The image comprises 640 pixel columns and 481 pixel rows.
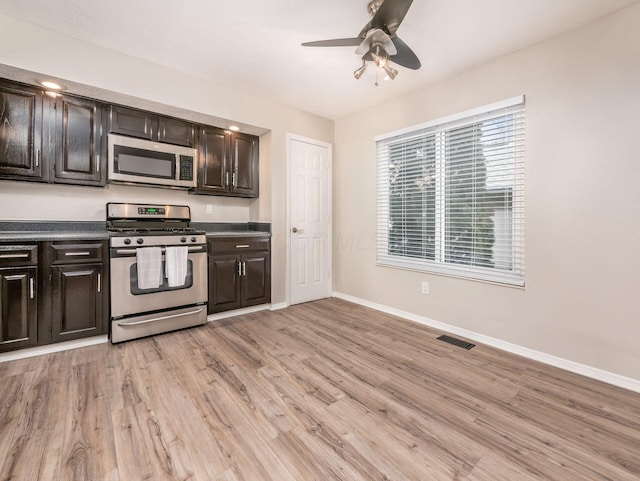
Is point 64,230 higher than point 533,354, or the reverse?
point 64,230

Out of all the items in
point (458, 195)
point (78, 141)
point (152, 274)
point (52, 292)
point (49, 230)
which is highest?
point (78, 141)

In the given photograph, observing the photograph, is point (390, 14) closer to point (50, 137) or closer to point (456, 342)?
point (456, 342)

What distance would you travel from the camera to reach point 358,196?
13.1 feet

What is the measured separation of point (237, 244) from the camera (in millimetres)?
3463

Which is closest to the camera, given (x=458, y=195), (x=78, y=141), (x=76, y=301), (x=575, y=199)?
(x=575, y=199)

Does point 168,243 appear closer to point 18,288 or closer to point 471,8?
point 18,288

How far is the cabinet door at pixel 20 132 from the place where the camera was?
7.92 feet

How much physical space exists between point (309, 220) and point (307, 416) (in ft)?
Answer: 9.02

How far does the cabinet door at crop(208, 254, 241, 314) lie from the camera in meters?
3.28

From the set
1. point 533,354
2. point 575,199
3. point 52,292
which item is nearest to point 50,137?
point 52,292

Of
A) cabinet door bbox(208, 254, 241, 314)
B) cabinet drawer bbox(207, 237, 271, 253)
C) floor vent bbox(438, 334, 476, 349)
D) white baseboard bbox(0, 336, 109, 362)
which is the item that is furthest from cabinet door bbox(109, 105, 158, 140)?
floor vent bbox(438, 334, 476, 349)

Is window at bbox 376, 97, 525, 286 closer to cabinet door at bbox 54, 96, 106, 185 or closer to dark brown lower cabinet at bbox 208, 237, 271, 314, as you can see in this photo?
dark brown lower cabinet at bbox 208, 237, 271, 314

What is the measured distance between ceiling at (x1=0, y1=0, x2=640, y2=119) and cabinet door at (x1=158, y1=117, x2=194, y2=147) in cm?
54

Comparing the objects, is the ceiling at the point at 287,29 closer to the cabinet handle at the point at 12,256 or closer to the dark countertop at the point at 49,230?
the dark countertop at the point at 49,230
